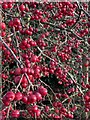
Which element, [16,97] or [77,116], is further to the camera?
[77,116]

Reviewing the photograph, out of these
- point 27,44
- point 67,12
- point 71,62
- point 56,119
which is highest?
point 67,12

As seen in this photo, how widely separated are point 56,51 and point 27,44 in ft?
3.69

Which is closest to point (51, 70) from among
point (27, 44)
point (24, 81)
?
point (27, 44)

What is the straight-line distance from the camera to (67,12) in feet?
9.43

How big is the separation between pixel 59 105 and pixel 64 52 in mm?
779

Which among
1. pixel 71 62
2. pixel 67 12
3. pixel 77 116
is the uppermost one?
pixel 67 12

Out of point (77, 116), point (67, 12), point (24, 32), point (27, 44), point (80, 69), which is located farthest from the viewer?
point (80, 69)

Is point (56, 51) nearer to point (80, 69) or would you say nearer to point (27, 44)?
point (27, 44)

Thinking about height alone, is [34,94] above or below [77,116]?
above

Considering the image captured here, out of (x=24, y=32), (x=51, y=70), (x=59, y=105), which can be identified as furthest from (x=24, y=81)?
(x=51, y=70)

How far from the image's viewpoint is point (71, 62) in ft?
14.3

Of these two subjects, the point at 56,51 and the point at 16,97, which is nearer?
the point at 16,97

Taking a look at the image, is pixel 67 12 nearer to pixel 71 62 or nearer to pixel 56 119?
pixel 56 119

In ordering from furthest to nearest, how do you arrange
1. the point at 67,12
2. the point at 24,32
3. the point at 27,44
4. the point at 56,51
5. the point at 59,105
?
the point at 56,51 → the point at 67,12 → the point at 59,105 → the point at 24,32 → the point at 27,44
